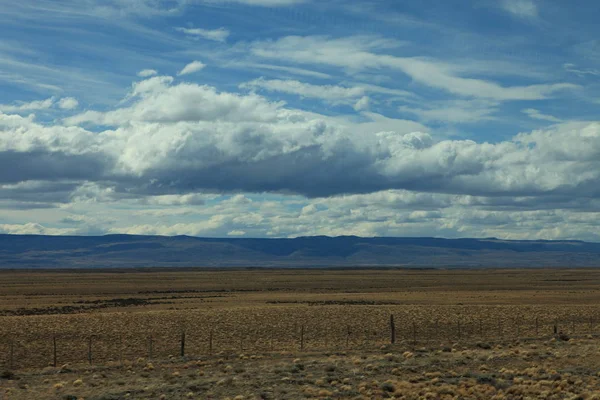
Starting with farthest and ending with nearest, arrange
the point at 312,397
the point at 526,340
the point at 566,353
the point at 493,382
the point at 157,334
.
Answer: the point at 157,334
the point at 526,340
the point at 566,353
the point at 493,382
the point at 312,397

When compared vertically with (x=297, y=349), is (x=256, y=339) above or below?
below

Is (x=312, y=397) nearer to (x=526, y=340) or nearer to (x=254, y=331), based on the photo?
(x=526, y=340)

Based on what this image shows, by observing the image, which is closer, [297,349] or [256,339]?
[297,349]

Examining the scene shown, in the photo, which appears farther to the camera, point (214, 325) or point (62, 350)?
point (214, 325)

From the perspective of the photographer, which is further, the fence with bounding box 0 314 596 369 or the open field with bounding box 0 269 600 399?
the fence with bounding box 0 314 596 369

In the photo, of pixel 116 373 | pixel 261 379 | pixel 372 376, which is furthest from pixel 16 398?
pixel 372 376

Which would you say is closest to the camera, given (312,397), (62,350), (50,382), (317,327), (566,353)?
(312,397)

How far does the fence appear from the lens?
4106cm

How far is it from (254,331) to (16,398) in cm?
2771

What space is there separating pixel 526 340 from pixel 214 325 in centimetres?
2645

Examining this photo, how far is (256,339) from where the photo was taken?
4869 centimetres

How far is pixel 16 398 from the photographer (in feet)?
85.9

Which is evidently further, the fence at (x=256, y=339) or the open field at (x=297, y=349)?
the fence at (x=256, y=339)

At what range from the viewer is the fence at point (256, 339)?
41.1 m
